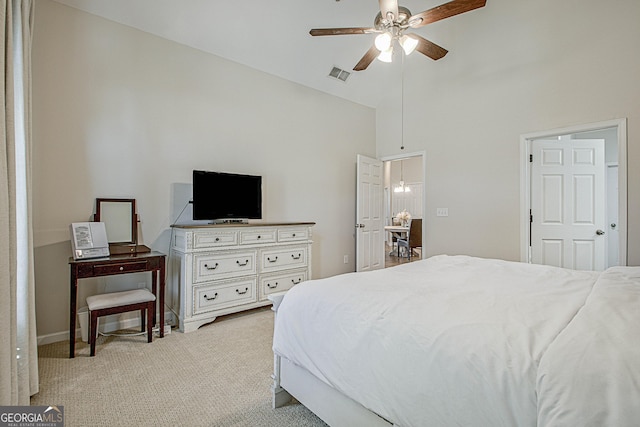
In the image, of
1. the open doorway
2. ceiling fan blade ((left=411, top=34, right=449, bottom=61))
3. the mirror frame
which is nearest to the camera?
ceiling fan blade ((left=411, top=34, right=449, bottom=61))

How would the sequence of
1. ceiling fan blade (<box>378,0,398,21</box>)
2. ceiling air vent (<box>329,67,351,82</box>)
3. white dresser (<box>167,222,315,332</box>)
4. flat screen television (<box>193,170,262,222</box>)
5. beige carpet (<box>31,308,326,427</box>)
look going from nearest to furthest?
beige carpet (<box>31,308,326,427</box>)
ceiling fan blade (<box>378,0,398,21</box>)
white dresser (<box>167,222,315,332</box>)
flat screen television (<box>193,170,262,222</box>)
ceiling air vent (<box>329,67,351,82</box>)

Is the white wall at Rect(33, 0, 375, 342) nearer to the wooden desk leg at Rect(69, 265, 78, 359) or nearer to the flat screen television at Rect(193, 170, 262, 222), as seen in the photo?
the flat screen television at Rect(193, 170, 262, 222)

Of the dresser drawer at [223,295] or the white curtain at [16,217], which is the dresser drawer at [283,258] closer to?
the dresser drawer at [223,295]

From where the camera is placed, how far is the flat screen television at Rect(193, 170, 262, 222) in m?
3.33

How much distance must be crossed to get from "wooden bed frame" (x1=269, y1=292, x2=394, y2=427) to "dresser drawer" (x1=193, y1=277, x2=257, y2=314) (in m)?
1.55

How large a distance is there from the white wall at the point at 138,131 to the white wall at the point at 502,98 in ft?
6.05

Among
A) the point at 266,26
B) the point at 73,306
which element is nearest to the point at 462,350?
the point at 73,306

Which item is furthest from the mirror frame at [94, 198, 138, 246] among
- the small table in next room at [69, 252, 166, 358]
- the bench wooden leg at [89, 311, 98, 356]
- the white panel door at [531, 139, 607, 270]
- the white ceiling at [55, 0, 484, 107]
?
the white panel door at [531, 139, 607, 270]

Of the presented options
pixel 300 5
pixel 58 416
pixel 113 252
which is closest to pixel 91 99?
pixel 113 252

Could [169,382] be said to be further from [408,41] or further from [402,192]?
[402,192]

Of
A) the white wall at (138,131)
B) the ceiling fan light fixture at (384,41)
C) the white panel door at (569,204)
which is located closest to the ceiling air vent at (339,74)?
the white wall at (138,131)

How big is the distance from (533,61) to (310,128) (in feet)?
9.39

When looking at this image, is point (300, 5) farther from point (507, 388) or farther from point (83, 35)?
point (507, 388)

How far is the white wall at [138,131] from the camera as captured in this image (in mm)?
2734
